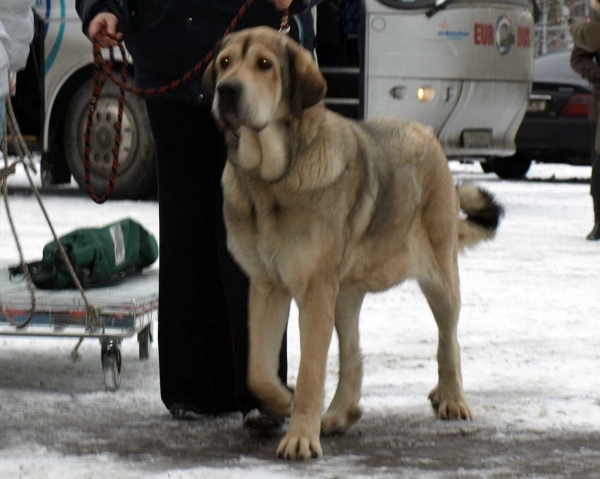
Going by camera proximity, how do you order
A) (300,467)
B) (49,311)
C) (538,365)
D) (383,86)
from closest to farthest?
(300,467)
(49,311)
(538,365)
(383,86)

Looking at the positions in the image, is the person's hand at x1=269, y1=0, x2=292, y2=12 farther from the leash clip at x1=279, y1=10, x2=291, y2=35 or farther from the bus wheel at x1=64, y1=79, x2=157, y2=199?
the bus wheel at x1=64, y1=79, x2=157, y2=199

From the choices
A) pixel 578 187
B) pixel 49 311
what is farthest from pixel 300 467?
pixel 578 187

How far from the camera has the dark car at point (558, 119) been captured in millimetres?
13172

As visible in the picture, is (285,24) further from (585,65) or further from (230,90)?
(585,65)

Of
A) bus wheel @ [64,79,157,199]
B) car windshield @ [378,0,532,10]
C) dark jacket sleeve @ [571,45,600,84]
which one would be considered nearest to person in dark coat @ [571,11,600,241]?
dark jacket sleeve @ [571,45,600,84]

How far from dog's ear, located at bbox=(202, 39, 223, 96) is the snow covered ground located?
103 centimetres

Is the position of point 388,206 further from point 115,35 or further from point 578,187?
point 578,187

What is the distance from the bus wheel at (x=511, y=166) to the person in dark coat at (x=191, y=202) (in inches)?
444

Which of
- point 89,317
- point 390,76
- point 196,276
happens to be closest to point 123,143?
point 390,76

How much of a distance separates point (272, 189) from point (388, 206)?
0.47m

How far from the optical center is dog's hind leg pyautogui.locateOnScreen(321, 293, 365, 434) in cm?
382

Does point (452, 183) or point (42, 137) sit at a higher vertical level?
point (452, 183)

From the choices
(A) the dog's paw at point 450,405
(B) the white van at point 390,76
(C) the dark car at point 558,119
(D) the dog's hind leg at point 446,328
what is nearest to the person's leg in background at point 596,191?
(B) the white van at point 390,76

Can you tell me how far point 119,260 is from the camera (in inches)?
200
